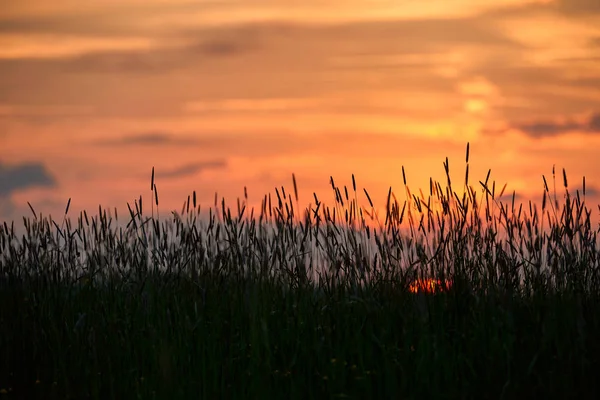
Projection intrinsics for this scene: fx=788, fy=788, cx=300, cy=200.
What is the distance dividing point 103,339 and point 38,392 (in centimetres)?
56

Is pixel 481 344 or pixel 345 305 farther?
pixel 345 305

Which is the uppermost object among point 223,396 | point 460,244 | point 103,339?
point 460,244

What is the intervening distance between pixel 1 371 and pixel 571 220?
4.31 meters

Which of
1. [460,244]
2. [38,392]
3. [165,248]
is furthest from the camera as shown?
[165,248]

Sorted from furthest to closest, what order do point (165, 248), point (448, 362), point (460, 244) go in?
point (165, 248) < point (460, 244) < point (448, 362)

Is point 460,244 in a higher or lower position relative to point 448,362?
higher

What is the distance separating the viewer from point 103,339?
5.55 meters

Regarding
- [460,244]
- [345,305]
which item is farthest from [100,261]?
[460,244]

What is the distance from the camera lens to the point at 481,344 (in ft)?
16.0

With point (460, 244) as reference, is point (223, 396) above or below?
below

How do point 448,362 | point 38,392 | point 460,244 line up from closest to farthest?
point 448,362, point 38,392, point 460,244

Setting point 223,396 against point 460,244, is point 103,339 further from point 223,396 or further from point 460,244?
point 460,244

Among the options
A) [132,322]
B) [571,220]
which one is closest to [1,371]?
[132,322]

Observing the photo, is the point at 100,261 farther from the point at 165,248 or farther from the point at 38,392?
the point at 38,392
